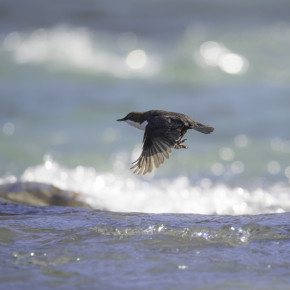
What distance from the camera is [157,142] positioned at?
5.67 meters

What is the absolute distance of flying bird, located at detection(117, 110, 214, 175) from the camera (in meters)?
5.52

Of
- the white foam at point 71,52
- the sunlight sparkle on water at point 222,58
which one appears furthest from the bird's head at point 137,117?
the sunlight sparkle on water at point 222,58

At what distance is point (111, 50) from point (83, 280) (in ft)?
40.0

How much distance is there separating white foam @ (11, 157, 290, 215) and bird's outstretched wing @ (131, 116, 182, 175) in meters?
1.53

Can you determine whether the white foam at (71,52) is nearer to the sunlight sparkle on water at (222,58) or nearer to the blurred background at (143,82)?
the blurred background at (143,82)

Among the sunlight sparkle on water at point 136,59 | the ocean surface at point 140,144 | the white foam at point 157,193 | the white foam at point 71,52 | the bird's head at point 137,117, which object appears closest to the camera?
the ocean surface at point 140,144

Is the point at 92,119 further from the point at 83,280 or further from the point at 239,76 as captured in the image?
the point at 83,280

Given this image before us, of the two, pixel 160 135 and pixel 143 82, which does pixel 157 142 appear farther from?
pixel 143 82

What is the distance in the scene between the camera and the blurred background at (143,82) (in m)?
10.8

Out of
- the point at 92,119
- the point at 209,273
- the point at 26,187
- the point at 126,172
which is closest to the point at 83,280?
the point at 209,273

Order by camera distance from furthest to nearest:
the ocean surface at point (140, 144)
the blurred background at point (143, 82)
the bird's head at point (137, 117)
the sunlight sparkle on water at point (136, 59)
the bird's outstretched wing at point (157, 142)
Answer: the sunlight sparkle on water at point (136, 59) → the blurred background at point (143, 82) → the bird's head at point (137, 117) → the bird's outstretched wing at point (157, 142) → the ocean surface at point (140, 144)

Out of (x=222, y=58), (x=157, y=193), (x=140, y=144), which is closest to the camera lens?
(x=157, y=193)

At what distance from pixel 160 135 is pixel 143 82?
8813 millimetres

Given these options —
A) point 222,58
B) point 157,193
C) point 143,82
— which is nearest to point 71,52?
point 143,82
